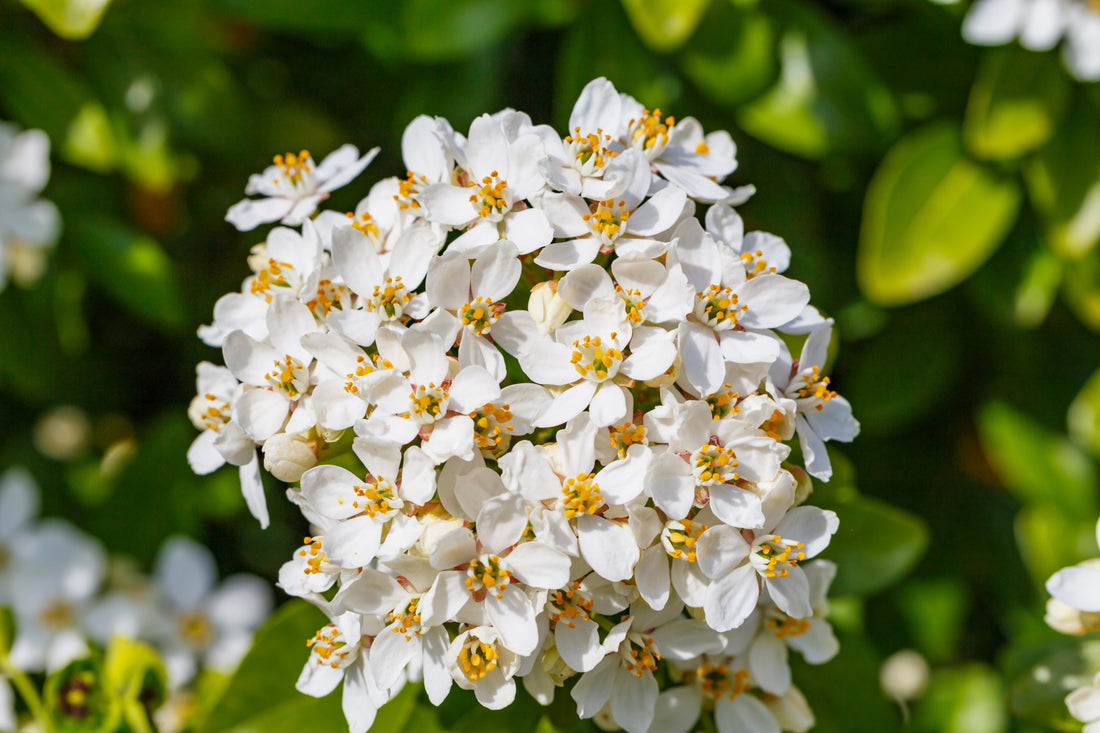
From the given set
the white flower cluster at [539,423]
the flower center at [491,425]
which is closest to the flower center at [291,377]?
the white flower cluster at [539,423]

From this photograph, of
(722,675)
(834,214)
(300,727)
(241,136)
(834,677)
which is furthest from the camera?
(834,214)

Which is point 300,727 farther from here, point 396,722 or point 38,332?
point 38,332

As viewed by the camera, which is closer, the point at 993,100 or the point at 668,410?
the point at 668,410

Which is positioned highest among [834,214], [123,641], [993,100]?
[993,100]

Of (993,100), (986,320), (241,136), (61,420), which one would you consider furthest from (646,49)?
(61,420)

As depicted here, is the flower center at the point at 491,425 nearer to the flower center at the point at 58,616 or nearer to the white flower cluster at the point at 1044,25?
the white flower cluster at the point at 1044,25
